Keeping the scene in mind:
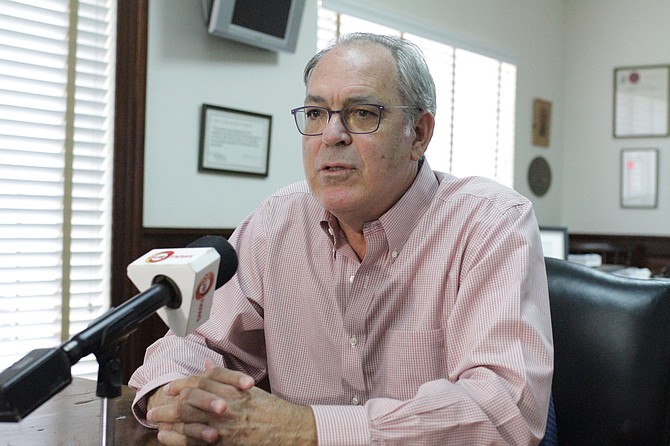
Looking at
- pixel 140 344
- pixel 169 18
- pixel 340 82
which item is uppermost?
pixel 169 18

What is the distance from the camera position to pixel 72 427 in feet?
3.86

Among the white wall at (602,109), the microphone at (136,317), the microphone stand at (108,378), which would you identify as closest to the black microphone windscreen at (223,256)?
the microphone at (136,317)

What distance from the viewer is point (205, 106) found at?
3158 mm

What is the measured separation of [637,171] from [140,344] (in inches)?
163

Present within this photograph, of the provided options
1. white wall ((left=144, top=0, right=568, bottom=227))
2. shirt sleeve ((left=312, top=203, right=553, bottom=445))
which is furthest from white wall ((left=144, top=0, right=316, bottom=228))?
shirt sleeve ((left=312, top=203, right=553, bottom=445))

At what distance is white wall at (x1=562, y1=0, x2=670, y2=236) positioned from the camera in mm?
→ 5480

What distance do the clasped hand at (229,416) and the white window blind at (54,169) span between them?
69.5 inches

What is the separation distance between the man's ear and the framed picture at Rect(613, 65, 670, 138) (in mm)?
4543

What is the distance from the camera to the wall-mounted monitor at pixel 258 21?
10.1 ft

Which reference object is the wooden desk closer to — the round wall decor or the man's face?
the man's face

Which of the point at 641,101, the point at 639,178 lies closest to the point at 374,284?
the point at 639,178

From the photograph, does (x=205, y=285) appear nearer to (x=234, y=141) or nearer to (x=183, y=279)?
(x=183, y=279)

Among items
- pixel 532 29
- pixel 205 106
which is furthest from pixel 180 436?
pixel 532 29

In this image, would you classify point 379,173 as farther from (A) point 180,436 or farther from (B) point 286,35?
(B) point 286,35
